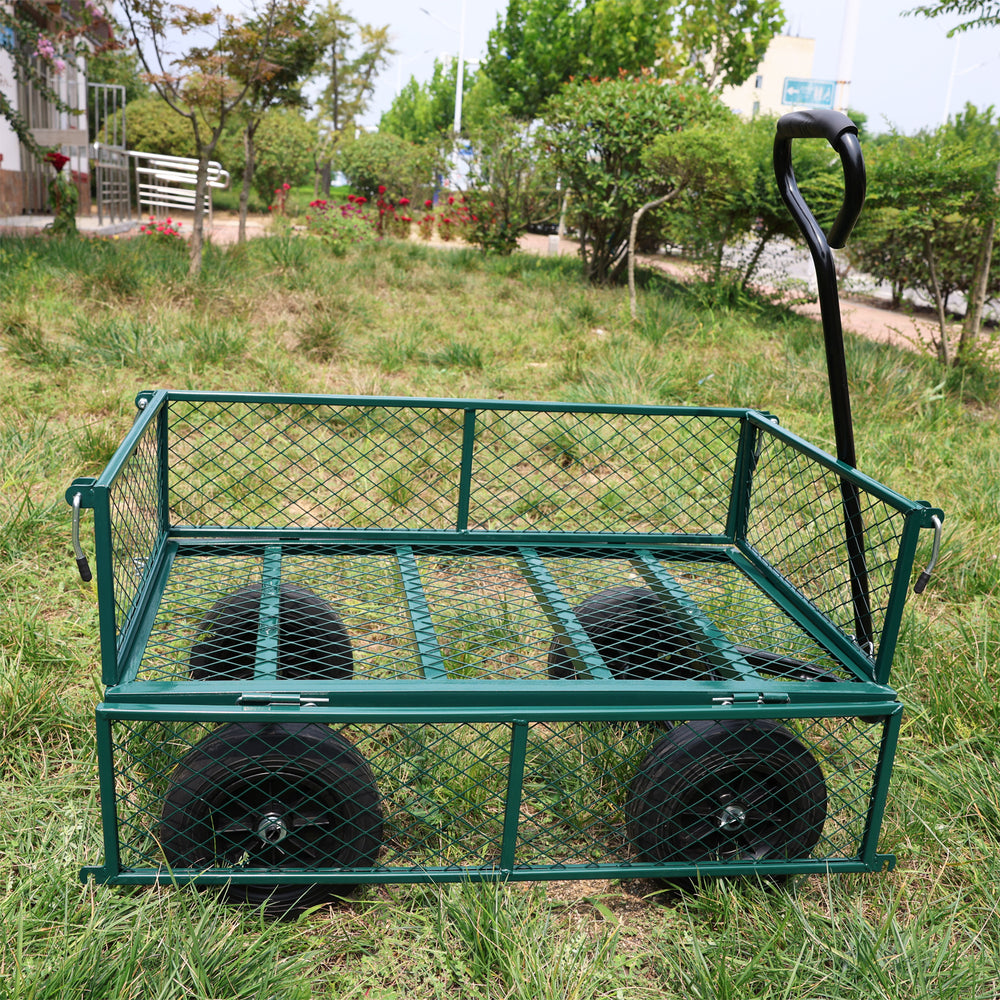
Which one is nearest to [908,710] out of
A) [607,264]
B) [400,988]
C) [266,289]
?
[400,988]

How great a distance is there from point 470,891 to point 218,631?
3.45 feet

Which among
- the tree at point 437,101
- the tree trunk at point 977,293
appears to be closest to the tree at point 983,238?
the tree trunk at point 977,293

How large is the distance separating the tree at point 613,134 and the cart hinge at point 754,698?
26.0 ft

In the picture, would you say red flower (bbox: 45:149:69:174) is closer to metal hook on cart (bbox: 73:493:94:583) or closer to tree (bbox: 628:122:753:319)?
tree (bbox: 628:122:753:319)

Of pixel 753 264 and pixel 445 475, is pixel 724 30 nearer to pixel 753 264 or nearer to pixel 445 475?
pixel 753 264

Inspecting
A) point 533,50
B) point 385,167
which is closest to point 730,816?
point 385,167

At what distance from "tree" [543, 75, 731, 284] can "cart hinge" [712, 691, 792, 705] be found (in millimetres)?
7920

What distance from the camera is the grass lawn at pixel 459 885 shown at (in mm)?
1891

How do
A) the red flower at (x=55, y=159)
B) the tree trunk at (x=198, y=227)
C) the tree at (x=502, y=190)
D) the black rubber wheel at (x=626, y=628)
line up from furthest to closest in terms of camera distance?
the tree at (x=502, y=190) < the red flower at (x=55, y=159) < the tree trunk at (x=198, y=227) < the black rubber wheel at (x=626, y=628)

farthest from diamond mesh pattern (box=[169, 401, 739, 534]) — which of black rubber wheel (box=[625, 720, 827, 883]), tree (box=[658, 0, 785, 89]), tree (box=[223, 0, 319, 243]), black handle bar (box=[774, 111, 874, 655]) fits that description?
tree (box=[658, 0, 785, 89])

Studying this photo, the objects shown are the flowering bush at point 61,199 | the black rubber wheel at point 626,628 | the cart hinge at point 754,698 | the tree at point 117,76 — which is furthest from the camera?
the tree at point 117,76

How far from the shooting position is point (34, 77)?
8.59 meters

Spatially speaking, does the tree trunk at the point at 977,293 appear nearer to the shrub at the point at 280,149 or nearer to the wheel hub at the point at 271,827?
the wheel hub at the point at 271,827

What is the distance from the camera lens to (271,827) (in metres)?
2.02
